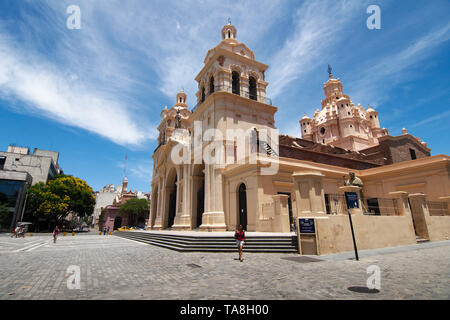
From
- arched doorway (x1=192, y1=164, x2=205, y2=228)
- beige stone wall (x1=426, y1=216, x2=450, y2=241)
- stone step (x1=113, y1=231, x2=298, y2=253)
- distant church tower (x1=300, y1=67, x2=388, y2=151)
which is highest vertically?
distant church tower (x1=300, y1=67, x2=388, y2=151)

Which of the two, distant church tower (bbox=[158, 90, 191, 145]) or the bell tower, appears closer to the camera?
the bell tower

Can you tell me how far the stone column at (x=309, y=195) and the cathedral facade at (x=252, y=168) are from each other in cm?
4

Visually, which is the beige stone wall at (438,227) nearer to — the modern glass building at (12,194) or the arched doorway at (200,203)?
the arched doorway at (200,203)

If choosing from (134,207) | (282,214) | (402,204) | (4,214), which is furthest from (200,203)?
(134,207)

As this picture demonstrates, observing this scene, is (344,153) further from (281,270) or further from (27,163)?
(27,163)

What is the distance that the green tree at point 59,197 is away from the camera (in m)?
36.2

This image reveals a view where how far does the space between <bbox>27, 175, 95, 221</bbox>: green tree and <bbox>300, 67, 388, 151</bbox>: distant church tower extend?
48661mm

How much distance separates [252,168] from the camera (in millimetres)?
16812

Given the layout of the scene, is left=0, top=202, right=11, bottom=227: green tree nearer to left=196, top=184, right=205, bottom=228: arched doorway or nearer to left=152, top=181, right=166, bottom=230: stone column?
left=152, top=181, right=166, bottom=230: stone column

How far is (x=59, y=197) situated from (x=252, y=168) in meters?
35.9

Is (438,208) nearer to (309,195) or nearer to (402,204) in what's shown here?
(402,204)

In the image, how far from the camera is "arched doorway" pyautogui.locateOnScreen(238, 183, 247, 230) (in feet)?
58.6

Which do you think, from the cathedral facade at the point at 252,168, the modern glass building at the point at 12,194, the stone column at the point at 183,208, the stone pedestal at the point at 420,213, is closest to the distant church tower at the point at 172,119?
the cathedral facade at the point at 252,168

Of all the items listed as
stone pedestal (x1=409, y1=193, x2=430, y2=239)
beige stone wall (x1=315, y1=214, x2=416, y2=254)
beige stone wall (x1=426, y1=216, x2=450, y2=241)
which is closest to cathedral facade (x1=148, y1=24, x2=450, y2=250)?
beige stone wall (x1=315, y1=214, x2=416, y2=254)
